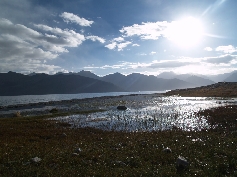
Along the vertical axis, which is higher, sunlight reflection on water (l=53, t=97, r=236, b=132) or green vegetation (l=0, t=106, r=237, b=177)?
green vegetation (l=0, t=106, r=237, b=177)

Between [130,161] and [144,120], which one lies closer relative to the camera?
[130,161]

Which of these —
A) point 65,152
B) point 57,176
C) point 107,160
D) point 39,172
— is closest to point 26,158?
point 65,152

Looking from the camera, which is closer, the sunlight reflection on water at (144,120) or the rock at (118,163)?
the rock at (118,163)

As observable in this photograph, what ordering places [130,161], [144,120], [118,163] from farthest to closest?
[144,120] < [130,161] < [118,163]

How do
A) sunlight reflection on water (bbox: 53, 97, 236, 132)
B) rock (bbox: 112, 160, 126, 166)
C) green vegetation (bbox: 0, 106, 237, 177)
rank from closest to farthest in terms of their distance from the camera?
green vegetation (bbox: 0, 106, 237, 177) → rock (bbox: 112, 160, 126, 166) → sunlight reflection on water (bbox: 53, 97, 236, 132)

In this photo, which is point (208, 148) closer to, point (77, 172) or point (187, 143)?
point (187, 143)

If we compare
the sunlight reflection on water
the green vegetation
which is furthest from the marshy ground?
the sunlight reflection on water

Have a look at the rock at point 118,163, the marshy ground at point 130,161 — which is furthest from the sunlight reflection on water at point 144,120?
the rock at point 118,163

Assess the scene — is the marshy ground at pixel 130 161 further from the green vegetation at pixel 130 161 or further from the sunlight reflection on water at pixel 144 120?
the sunlight reflection on water at pixel 144 120

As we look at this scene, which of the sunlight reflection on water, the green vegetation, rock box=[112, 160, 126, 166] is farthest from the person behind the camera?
the sunlight reflection on water

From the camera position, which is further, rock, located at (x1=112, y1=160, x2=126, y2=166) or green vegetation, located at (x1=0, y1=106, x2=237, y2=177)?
rock, located at (x1=112, y1=160, x2=126, y2=166)

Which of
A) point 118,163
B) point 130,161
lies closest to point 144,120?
point 130,161

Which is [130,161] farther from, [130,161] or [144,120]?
[144,120]

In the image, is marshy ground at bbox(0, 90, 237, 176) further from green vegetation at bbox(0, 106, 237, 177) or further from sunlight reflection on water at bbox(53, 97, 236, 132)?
sunlight reflection on water at bbox(53, 97, 236, 132)
